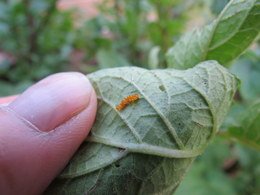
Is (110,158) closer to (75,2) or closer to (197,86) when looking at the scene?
(197,86)

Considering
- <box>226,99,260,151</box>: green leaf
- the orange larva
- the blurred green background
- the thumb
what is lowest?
the blurred green background

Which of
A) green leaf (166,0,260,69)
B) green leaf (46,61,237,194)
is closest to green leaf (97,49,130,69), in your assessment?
green leaf (166,0,260,69)

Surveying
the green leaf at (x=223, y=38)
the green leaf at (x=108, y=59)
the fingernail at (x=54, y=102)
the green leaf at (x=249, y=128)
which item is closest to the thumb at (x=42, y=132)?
the fingernail at (x=54, y=102)

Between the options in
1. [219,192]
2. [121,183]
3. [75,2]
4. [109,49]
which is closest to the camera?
[121,183]

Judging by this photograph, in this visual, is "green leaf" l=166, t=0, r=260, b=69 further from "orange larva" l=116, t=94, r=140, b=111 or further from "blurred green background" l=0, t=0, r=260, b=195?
"blurred green background" l=0, t=0, r=260, b=195

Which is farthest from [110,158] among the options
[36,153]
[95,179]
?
[36,153]

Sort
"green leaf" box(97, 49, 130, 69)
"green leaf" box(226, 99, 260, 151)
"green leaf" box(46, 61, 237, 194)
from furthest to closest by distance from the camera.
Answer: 1. "green leaf" box(97, 49, 130, 69)
2. "green leaf" box(226, 99, 260, 151)
3. "green leaf" box(46, 61, 237, 194)
